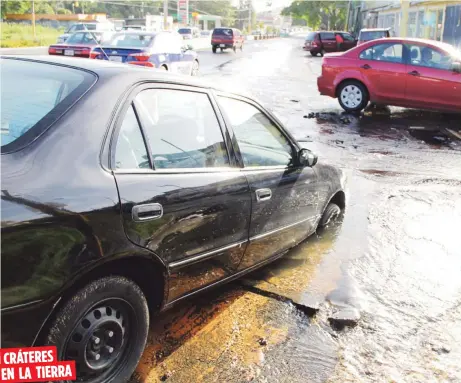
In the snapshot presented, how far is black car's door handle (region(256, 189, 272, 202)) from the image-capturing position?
3480 mm

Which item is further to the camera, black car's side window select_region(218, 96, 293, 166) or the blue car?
the blue car

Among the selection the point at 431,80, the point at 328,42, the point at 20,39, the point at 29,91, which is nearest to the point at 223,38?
the point at 328,42

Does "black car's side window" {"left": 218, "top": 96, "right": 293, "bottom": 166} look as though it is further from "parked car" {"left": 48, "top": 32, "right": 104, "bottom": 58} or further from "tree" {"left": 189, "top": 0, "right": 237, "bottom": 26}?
"tree" {"left": 189, "top": 0, "right": 237, "bottom": 26}

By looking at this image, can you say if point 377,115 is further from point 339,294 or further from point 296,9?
point 296,9

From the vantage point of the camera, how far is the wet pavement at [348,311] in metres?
3.09

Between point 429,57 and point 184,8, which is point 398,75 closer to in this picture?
point 429,57

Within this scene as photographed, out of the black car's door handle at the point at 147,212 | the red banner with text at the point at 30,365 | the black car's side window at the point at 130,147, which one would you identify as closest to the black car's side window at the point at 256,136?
the black car's side window at the point at 130,147

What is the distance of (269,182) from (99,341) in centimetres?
159

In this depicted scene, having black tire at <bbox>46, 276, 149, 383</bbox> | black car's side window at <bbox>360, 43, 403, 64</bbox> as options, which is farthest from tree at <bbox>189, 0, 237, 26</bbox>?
black tire at <bbox>46, 276, 149, 383</bbox>

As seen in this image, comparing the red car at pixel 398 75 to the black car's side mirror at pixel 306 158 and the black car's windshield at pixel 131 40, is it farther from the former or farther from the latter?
the black car's side mirror at pixel 306 158

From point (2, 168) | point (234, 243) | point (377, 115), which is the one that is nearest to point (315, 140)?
point (377, 115)

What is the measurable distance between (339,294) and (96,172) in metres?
2.27

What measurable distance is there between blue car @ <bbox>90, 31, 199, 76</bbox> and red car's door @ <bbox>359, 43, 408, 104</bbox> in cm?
468

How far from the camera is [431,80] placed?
1119cm
